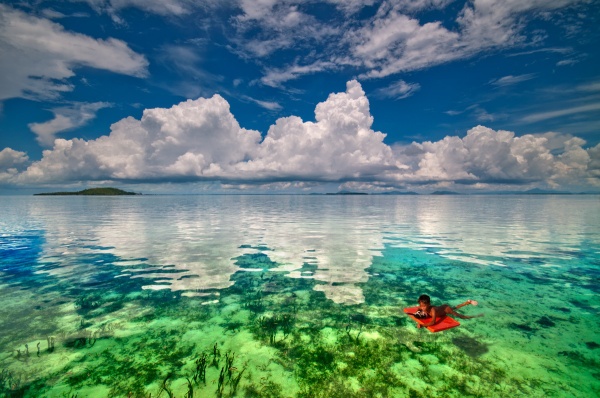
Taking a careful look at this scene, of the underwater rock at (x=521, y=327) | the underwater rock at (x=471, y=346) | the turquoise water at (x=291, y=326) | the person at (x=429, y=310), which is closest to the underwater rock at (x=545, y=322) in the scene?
the turquoise water at (x=291, y=326)

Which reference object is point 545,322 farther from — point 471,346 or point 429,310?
point 429,310

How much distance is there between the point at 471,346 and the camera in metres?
10.7

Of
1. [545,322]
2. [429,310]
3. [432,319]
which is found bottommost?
[545,322]

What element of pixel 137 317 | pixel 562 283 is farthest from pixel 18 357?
pixel 562 283

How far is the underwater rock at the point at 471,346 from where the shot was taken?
1028 centimetres

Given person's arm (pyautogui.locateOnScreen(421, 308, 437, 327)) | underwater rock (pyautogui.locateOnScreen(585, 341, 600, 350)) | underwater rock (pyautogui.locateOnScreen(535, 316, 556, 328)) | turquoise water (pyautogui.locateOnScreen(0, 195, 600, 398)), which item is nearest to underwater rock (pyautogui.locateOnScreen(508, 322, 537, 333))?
turquoise water (pyautogui.locateOnScreen(0, 195, 600, 398))

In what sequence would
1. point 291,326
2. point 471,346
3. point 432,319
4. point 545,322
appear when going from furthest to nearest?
point 545,322
point 291,326
point 432,319
point 471,346

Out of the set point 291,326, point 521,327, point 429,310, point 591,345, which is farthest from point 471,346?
point 291,326

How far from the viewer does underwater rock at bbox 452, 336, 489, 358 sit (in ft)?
33.7

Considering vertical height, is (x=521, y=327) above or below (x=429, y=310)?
below

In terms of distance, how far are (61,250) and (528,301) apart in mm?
36938

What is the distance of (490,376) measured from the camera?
896cm

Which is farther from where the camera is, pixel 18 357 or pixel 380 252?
pixel 380 252

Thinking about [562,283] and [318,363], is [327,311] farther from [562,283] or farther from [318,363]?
[562,283]
